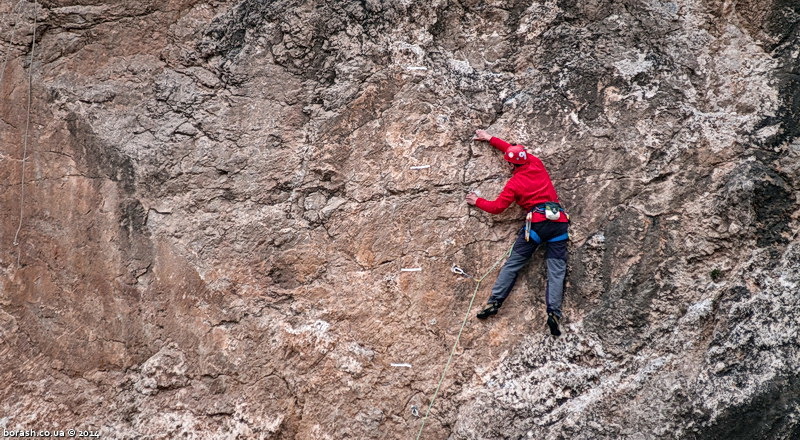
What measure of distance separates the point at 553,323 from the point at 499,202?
966 millimetres

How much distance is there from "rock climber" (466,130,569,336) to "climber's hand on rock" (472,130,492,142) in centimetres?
8

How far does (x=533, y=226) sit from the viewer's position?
4.64 metres

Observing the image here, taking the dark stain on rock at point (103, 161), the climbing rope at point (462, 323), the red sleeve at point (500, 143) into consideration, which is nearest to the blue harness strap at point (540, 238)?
the climbing rope at point (462, 323)

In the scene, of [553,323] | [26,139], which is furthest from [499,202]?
[26,139]

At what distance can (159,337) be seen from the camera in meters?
4.91

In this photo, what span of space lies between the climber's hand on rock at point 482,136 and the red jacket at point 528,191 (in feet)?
0.59

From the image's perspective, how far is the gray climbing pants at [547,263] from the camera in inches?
183

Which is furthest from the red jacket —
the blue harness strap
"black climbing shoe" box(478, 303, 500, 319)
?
"black climbing shoe" box(478, 303, 500, 319)

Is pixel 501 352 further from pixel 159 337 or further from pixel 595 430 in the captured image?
pixel 159 337

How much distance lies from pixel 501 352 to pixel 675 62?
2.55 m

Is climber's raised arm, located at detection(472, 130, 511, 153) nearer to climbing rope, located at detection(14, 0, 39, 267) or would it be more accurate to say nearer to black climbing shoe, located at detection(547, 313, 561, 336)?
black climbing shoe, located at detection(547, 313, 561, 336)

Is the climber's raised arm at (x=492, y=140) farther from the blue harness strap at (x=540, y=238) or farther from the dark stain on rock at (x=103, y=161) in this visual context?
the dark stain on rock at (x=103, y=161)

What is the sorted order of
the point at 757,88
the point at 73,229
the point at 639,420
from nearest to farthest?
the point at 639,420
the point at 757,88
the point at 73,229

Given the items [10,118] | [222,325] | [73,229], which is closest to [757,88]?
[222,325]
